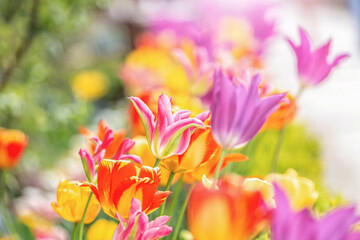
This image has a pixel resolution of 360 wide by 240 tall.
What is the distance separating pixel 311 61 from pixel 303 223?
1.41 ft

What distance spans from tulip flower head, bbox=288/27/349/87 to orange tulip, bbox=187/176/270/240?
1.33 ft

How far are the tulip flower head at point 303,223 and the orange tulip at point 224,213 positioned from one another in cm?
→ 2

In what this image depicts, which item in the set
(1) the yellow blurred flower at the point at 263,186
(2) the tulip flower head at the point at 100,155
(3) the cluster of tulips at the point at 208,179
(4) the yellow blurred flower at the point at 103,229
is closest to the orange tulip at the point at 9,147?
(3) the cluster of tulips at the point at 208,179

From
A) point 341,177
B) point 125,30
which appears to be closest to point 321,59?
point 341,177

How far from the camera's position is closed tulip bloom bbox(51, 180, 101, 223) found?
23.1 inches

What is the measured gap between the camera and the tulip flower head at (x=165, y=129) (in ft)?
1.78

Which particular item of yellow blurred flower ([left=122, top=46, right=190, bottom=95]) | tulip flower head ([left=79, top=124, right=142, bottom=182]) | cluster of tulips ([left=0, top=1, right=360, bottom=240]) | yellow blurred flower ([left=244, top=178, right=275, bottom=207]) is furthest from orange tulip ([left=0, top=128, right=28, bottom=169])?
yellow blurred flower ([left=122, top=46, right=190, bottom=95])

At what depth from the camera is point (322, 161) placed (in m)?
2.50

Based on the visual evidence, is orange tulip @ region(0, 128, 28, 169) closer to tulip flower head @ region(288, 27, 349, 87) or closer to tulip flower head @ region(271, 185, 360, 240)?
tulip flower head @ region(288, 27, 349, 87)

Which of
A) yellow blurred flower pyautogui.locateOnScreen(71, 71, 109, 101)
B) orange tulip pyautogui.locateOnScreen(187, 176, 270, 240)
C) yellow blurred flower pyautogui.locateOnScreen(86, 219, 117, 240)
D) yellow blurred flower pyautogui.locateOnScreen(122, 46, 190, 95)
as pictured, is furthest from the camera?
yellow blurred flower pyautogui.locateOnScreen(71, 71, 109, 101)

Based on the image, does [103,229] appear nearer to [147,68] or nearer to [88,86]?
[147,68]

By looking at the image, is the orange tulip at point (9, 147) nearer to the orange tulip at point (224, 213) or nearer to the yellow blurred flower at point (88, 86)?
the orange tulip at point (224, 213)

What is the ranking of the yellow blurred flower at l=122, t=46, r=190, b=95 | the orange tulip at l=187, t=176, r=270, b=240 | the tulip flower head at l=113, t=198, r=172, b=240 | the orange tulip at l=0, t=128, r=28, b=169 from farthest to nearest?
1. the yellow blurred flower at l=122, t=46, r=190, b=95
2. the orange tulip at l=0, t=128, r=28, b=169
3. the tulip flower head at l=113, t=198, r=172, b=240
4. the orange tulip at l=187, t=176, r=270, b=240

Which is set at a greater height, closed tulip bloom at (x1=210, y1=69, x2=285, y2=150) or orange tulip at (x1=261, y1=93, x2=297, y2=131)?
closed tulip bloom at (x1=210, y1=69, x2=285, y2=150)
